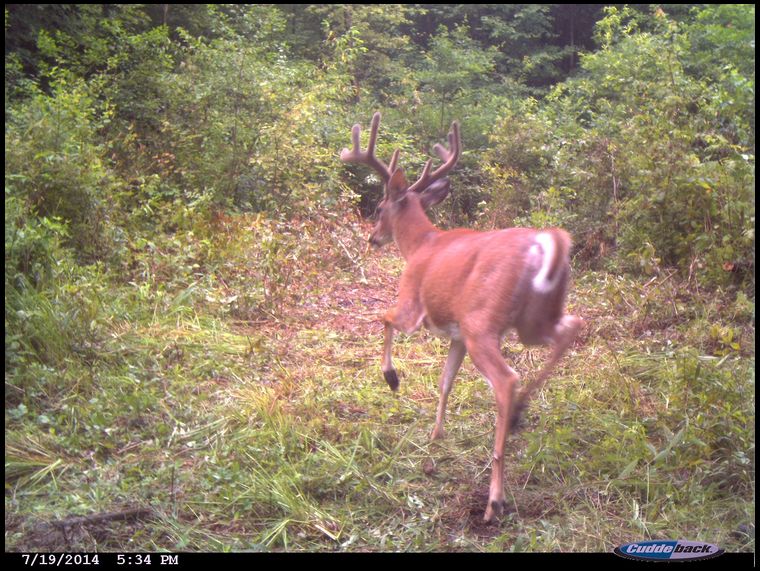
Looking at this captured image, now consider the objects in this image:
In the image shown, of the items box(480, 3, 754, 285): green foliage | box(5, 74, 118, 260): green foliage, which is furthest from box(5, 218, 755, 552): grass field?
box(480, 3, 754, 285): green foliage

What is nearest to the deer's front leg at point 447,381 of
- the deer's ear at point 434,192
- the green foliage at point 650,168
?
the deer's ear at point 434,192

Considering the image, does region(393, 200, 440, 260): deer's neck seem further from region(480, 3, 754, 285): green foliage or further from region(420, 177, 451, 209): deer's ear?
region(480, 3, 754, 285): green foliage

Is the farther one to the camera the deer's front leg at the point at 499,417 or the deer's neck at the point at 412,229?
the deer's neck at the point at 412,229

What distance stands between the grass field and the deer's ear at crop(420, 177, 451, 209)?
122 centimetres

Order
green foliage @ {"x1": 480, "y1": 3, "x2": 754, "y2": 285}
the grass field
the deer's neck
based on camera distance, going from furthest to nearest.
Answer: green foliage @ {"x1": 480, "y1": 3, "x2": 754, "y2": 285}
the deer's neck
the grass field

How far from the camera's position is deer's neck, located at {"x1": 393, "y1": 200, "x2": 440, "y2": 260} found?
5.19m

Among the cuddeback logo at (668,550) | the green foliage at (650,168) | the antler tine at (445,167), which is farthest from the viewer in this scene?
the green foliage at (650,168)

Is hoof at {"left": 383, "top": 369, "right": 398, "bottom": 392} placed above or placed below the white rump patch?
below

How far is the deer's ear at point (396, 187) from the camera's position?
550 centimetres

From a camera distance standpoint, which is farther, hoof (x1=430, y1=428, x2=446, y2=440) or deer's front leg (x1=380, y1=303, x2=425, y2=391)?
hoof (x1=430, y1=428, x2=446, y2=440)

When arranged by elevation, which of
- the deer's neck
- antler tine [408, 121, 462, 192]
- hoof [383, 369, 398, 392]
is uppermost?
antler tine [408, 121, 462, 192]

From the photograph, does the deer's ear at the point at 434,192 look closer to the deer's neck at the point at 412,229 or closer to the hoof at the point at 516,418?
the deer's neck at the point at 412,229

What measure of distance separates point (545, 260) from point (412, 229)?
1504 mm

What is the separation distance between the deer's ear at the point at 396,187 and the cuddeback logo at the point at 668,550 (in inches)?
109
